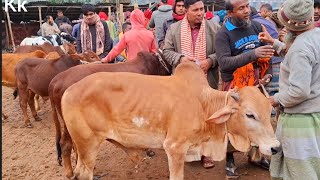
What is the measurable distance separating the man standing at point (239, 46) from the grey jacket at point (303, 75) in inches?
38.9

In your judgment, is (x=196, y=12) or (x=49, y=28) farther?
(x=49, y=28)

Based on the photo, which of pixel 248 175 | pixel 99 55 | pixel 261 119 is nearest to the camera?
pixel 261 119

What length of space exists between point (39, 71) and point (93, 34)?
1.09 meters

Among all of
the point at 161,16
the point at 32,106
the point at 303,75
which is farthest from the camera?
the point at 161,16

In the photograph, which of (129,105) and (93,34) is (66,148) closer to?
(129,105)

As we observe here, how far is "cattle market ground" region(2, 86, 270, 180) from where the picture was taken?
479 cm

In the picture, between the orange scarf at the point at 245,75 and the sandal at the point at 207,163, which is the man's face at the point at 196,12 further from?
the sandal at the point at 207,163

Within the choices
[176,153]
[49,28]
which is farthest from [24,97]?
[49,28]

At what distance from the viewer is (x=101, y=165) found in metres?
5.17

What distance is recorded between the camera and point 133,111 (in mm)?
3660

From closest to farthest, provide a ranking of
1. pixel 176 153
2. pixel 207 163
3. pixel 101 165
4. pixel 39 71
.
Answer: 1. pixel 176 153
2. pixel 207 163
3. pixel 101 165
4. pixel 39 71

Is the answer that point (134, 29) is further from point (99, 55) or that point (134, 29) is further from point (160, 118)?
point (160, 118)

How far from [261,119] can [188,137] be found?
2.12 feet

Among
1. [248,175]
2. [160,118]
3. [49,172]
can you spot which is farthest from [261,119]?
[49,172]
